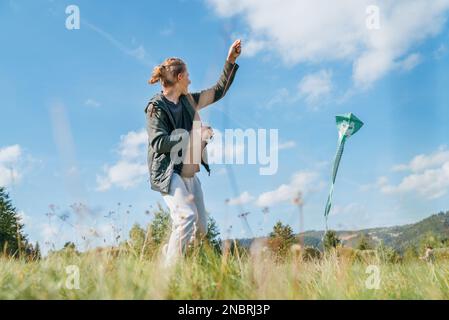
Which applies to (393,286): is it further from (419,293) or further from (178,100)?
(178,100)

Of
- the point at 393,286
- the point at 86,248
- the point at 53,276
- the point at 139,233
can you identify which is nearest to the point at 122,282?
the point at 53,276

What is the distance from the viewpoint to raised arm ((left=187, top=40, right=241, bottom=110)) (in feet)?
21.6

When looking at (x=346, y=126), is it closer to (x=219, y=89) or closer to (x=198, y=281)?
(x=219, y=89)

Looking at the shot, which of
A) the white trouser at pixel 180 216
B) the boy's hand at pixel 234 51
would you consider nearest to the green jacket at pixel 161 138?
the white trouser at pixel 180 216

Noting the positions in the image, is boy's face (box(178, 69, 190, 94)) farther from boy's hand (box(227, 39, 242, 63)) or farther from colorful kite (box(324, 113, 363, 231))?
colorful kite (box(324, 113, 363, 231))

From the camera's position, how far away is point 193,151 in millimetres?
5789

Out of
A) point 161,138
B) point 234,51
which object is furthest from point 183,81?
point 161,138

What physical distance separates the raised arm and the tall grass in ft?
6.64

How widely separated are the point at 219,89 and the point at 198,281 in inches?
113

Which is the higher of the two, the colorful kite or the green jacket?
the colorful kite

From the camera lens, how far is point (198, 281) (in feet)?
15.2

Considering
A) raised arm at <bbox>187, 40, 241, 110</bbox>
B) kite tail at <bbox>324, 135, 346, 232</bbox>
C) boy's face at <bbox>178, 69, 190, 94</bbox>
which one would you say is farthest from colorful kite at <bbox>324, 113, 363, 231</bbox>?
boy's face at <bbox>178, 69, 190, 94</bbox>

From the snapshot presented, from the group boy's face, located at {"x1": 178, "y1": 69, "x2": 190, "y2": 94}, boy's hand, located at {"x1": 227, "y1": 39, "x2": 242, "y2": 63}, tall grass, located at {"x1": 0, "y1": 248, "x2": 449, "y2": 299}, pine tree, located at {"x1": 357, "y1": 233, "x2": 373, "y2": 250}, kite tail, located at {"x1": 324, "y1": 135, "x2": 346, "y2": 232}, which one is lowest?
tall grass, located at {"x1": 0, "y1": 248, "x2": 449, "y2": 299}

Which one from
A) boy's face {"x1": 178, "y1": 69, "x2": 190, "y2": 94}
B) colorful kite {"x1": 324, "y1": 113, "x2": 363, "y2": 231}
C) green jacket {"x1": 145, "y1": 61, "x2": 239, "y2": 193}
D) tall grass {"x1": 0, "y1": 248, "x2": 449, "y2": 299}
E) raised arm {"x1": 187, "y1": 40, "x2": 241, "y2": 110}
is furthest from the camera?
colorful kite {"x1": 324, "y1": 113, "x2": 363, "y2": 231}
